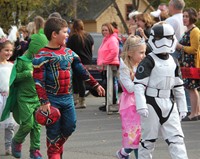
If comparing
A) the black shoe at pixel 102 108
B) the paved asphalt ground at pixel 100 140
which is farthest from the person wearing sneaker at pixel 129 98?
the black shoe at pixel 102 108

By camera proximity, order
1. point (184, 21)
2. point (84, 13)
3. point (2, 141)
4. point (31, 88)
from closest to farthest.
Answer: point (31, 88)
point (2, 141)
point (184, 21)
point (84, 13)

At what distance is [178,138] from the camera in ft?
23.5

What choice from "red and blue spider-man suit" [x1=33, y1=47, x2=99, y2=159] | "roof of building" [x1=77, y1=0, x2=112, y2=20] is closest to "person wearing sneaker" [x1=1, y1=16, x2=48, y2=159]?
"red and blue spider-man suit" [x1=33, y1=47, x2=99, y2=159]

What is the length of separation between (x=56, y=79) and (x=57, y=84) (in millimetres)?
59

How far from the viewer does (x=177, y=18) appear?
12.3 metres

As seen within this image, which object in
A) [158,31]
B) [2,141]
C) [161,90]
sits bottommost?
[2,141]

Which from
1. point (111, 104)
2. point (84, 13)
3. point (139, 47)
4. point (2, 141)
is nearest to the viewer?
point (139, 47)

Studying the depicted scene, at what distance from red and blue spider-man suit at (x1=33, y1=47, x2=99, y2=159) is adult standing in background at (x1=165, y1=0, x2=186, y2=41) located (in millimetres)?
5080

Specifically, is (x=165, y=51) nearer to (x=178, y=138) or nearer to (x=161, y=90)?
(x=161, y=90)

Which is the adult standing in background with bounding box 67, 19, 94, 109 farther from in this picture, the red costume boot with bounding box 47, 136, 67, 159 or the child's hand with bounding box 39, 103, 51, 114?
the child's hand with bounding box 39, 103, 51, 114

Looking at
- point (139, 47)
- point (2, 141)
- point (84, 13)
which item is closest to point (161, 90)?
point (139, 47)

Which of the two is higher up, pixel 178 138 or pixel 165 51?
pixel 165 51

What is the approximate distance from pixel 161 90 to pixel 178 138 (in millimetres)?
560

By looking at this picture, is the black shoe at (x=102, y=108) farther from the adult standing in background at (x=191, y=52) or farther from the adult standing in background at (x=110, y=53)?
the adult standing in background at (x=191, y=52)
